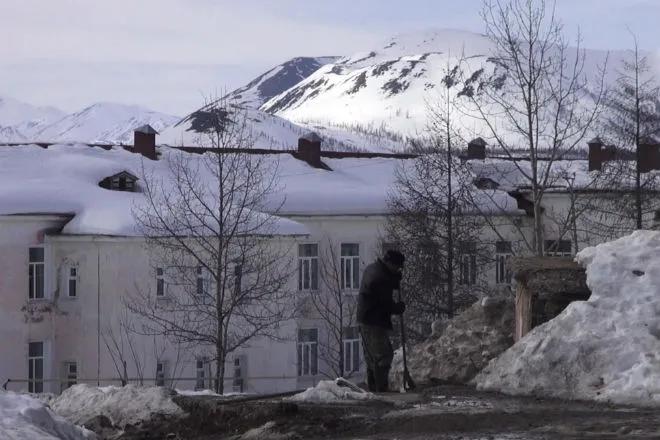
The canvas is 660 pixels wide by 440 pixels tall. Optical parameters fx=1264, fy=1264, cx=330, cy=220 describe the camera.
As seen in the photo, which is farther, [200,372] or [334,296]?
[334,296]

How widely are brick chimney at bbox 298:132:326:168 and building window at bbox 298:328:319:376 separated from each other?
734 centimetres

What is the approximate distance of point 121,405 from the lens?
1132 centimetres

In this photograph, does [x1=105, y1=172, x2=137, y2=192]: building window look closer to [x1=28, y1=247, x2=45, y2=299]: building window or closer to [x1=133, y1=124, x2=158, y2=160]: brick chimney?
[x1=28, y1=247, x2=45, y2=299]: building window

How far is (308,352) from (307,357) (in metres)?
0.23

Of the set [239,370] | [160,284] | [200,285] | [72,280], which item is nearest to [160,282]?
[160,284]

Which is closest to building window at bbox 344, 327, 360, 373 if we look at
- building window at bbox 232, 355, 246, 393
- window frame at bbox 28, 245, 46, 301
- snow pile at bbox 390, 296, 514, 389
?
building window at bbox 232, 355, 246, 393

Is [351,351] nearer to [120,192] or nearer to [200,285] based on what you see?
[200,285]

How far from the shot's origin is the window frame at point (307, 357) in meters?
35.8

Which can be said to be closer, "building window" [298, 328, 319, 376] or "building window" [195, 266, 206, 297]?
"building window" [195, 266, 206, 297]

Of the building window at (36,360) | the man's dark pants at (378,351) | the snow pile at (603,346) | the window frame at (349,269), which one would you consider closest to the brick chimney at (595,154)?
the window frame at (349,269)

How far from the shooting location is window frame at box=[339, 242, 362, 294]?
125 feet

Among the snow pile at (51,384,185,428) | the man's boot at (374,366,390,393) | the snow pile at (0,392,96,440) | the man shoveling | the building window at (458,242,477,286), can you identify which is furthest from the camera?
the building window at (458,242,477,286)

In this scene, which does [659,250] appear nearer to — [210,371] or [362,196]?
[210,371]

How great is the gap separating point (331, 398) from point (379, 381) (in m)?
1.66
